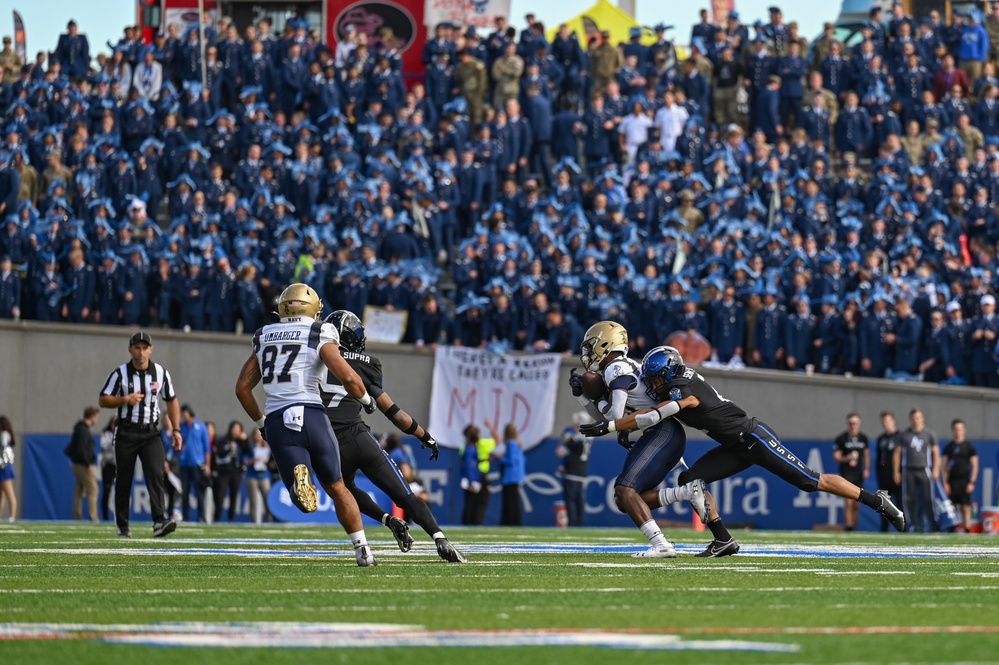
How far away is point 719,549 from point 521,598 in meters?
3.86

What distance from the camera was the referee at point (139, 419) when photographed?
14.0 m

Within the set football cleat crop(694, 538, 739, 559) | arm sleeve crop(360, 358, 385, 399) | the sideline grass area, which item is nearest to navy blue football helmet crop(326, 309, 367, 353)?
arm sleeve crop(360, 358, 385, 399)

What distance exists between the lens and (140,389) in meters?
14.0

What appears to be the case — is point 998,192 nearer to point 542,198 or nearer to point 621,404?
point 542,198

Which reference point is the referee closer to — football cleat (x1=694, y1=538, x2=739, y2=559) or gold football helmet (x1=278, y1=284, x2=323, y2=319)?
gold football helmet (x1=278, y1=284, x2=323, y2=319)

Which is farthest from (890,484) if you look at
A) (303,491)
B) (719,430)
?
(303,491)

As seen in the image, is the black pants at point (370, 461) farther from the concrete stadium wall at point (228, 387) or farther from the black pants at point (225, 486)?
the concrete stadium wall at point (228, 387)

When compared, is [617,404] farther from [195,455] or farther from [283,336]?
[195,455]

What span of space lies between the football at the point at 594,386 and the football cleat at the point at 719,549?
1181mm

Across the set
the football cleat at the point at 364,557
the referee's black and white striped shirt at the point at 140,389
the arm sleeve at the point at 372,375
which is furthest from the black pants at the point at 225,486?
the football cleat at the point at 364,557

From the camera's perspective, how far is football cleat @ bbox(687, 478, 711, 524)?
430 inches

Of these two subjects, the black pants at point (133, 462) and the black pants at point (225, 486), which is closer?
the black pants at point (133, 462)

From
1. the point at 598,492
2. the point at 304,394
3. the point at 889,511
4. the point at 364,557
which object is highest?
the point at 304,394

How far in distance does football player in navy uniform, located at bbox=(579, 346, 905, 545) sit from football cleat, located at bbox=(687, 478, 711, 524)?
42mm
